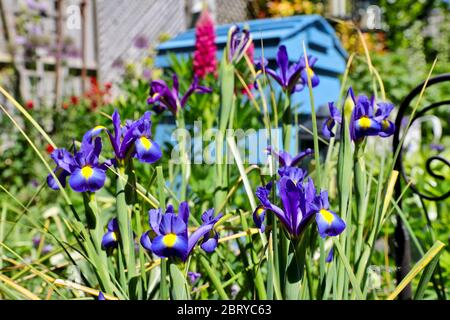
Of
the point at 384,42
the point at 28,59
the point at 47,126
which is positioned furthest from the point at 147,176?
the point at 384,42

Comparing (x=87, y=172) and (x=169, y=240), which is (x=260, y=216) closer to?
(x=169, y=240)

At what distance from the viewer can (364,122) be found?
40.3 inches

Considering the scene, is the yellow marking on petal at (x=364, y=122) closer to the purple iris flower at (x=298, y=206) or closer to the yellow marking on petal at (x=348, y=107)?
the yellow marking on petal at (x=348, y=107)

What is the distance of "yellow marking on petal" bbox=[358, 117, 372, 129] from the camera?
1.02 m

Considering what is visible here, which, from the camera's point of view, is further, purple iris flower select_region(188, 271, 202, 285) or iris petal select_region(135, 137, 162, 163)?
purple iris flower select_region(188, 271, 202, 285)

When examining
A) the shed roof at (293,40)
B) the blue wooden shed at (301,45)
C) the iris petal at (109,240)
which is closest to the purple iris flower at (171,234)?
the iris petal at (109,240)

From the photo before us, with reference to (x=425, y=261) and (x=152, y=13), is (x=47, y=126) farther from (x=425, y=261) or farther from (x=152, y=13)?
(x=425, y=261)

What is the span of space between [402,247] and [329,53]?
5.65 feet

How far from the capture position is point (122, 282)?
107 cm

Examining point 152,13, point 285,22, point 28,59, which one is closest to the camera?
point 285,22

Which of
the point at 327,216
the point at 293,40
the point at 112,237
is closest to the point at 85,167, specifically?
the point at 112,237

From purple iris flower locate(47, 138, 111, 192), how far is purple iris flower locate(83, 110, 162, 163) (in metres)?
0.03

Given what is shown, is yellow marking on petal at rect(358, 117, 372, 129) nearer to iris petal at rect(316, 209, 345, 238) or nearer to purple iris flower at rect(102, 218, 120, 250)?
iris petal at rect(316, 209, 345, 238)

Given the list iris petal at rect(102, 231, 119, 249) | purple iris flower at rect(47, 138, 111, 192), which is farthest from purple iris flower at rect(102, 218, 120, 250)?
purple iris flower at rect(47, 138, 111, 192)
